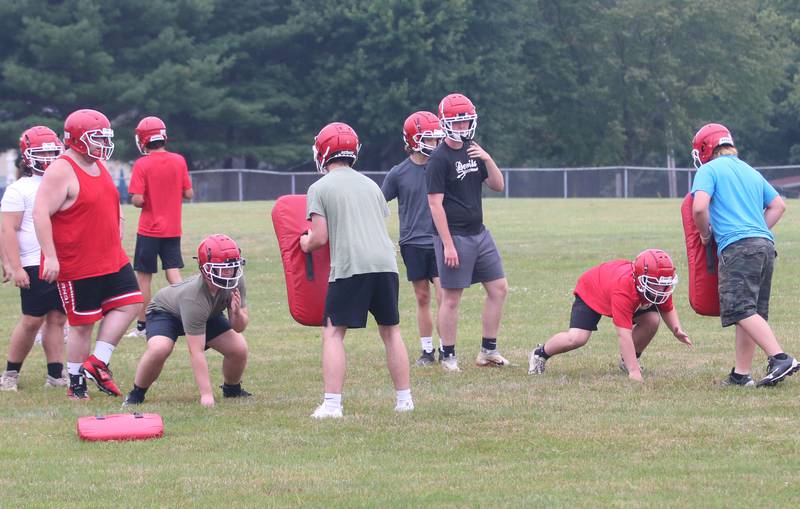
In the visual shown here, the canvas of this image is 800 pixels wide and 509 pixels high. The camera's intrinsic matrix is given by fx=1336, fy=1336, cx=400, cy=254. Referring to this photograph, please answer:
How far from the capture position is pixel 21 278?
364 inches

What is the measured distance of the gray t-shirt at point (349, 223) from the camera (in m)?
7.99

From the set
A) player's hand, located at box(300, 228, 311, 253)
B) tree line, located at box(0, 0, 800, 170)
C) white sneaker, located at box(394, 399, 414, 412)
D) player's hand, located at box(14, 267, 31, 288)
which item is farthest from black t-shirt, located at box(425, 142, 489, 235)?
tree line, located at box(0, 0, 800, 170)

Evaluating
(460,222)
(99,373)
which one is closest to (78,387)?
(99,373)

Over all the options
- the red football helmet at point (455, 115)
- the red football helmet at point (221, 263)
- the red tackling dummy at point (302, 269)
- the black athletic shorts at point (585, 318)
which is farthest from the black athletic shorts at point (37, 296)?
the black athletic shorts at point (585, 318)

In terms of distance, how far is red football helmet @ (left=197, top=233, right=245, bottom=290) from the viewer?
8289 mm

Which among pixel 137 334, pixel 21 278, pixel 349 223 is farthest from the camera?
pixel 137 334

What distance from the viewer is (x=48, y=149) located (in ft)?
31.3

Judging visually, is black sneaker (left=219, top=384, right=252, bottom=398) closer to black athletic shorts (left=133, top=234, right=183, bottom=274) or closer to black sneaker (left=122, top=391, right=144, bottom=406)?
black sneaker (left=122, top=391, right=144, bottom=406)

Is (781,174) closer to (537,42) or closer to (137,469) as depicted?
(537,42)

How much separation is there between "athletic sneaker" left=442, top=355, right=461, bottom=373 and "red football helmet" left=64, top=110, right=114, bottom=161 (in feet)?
10.4

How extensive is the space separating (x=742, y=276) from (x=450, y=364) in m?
2.48

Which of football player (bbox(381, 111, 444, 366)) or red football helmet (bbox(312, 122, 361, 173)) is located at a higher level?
red football helmet (bbox(312, 122, 361, 173))

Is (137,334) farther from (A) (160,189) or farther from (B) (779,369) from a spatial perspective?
(B) (779,369)

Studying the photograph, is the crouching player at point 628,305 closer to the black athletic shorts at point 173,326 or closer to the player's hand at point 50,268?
the black athletic shorts at point 173,326
